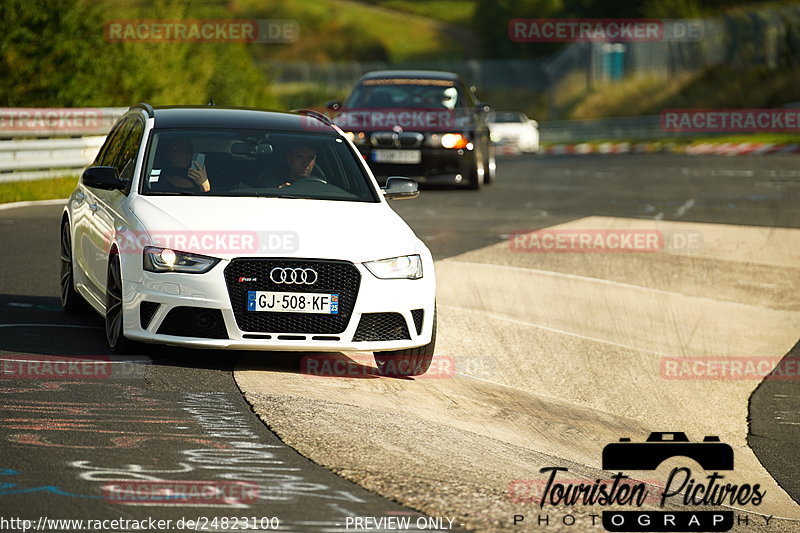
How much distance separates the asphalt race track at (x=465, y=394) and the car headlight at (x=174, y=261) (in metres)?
0.62

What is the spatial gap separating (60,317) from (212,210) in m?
2.24

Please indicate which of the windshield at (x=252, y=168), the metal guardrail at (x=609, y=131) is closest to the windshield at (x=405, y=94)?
the windshield at (x=252, y=168)

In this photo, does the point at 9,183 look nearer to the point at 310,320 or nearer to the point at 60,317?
the point at 60,317

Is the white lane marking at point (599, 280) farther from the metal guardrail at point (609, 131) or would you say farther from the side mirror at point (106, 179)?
the metal guardrail at point (609, 131)

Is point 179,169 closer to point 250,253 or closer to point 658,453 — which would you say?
point 250,253

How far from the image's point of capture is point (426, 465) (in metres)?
6.57

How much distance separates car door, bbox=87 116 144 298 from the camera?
8.99 m

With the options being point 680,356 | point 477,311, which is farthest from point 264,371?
point 680,356

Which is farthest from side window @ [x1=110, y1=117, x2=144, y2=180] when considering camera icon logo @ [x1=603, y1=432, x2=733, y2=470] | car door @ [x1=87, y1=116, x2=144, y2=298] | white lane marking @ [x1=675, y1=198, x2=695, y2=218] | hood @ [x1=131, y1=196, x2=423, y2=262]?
white lane marking @ [x1=675, y1=198, x2=695, y2=218]

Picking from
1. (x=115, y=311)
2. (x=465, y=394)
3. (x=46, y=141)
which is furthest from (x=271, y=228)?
(x=46, y=141)

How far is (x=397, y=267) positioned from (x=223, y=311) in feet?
3.55

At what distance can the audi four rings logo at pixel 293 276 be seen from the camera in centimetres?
818

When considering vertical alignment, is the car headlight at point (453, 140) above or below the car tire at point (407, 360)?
above

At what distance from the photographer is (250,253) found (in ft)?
26.8
